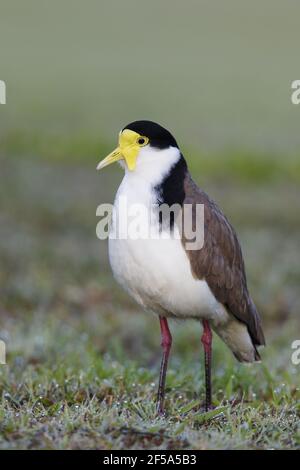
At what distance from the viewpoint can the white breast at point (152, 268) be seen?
4.67 meters

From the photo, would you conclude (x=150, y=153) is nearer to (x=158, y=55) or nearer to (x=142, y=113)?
(x=142, y=113)

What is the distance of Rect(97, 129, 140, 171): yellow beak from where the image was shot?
4.84m

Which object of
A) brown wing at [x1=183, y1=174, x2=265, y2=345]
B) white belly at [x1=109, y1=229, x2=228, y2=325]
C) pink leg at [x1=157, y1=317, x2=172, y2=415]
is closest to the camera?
white belly at [x1=109, y1=229, x2=228, y2=325]

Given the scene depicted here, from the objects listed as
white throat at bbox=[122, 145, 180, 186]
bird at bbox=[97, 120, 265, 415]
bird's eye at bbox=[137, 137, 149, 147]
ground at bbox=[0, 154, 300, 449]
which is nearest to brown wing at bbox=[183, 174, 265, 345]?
bird at bbox=[97, 120, 265, 415]

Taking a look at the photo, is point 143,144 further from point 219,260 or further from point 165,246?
point 219,260

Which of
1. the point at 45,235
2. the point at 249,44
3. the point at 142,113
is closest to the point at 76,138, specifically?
the point at 142,113

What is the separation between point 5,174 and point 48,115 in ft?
20.0

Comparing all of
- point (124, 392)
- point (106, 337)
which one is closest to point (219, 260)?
point (124, 392)

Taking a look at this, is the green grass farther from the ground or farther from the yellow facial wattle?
the yellow facial wattle

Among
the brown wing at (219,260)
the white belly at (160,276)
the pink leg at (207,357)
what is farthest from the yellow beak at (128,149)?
the pink leg at (207,357)

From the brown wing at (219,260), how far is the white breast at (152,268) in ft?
0.29

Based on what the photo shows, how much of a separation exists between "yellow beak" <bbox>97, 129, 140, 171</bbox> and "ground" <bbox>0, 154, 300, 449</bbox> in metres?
1.39

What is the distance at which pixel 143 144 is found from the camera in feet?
16.0

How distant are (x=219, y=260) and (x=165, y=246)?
519mm
